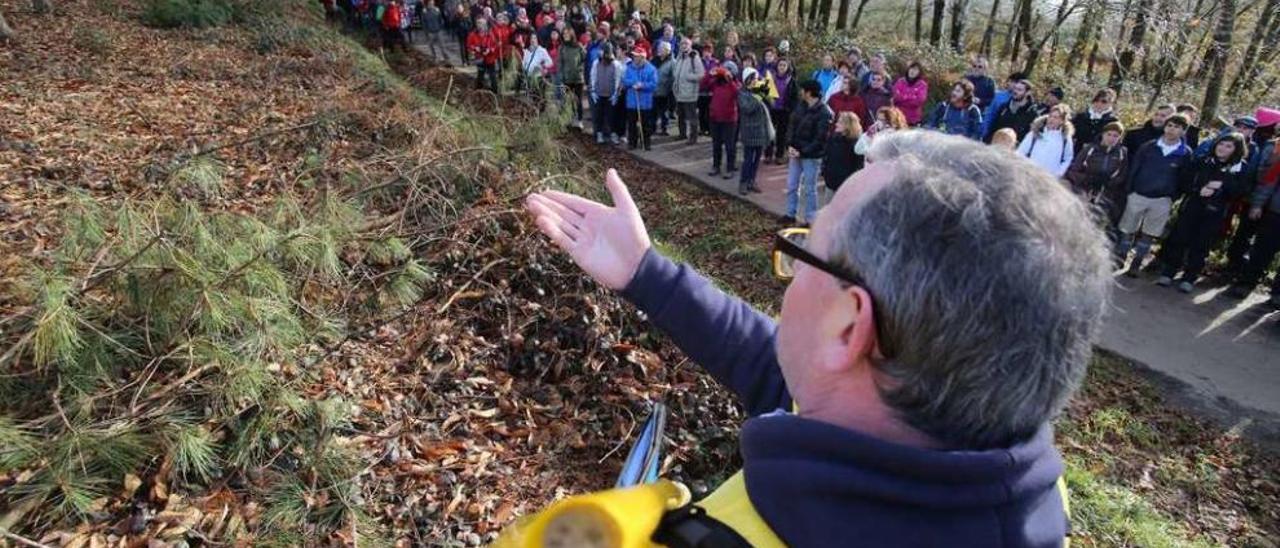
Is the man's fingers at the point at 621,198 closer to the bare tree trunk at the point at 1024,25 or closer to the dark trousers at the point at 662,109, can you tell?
the dark trousers at the point at 662,109

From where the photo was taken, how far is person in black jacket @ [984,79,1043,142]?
8.69 metres

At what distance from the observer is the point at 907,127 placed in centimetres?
705

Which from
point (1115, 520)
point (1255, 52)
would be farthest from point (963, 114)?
point (1255, 52)

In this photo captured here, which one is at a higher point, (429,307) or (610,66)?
(610,66)

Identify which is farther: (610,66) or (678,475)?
(610,66)

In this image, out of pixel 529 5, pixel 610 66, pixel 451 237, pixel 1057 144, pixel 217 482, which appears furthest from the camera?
pixel 529 5

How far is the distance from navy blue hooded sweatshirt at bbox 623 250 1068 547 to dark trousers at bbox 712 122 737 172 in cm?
956

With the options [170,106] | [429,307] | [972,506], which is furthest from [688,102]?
[972,506]

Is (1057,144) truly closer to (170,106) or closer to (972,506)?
(972,506)

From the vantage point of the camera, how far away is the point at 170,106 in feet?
24.9

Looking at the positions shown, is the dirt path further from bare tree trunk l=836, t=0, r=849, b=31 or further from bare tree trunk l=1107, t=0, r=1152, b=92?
bare tree trunk l=836, t=0, r=849, b=31

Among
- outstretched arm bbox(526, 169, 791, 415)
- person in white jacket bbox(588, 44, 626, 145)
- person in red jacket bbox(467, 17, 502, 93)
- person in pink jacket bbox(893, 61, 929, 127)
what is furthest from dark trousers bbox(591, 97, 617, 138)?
outstretched arm bbox(526, 169, 791, 415)

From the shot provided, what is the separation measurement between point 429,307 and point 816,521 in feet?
12.0

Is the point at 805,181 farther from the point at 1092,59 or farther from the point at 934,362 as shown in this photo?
the point at 1092,59
